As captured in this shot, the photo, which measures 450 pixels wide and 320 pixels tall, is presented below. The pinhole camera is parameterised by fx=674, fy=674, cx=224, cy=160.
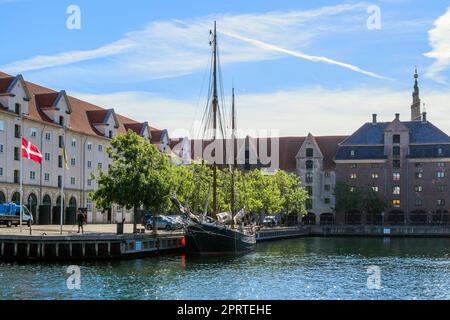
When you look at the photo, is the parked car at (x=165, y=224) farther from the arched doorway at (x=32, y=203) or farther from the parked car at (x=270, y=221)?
the parked car at (x=270, y=221)

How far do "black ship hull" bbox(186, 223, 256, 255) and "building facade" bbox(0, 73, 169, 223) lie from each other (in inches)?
700

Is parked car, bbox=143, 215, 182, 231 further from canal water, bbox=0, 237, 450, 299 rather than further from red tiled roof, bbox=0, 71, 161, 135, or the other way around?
red tiled roof, bbox=0, 71, 161, 135

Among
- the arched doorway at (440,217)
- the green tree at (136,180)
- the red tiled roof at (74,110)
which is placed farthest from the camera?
the arched doorway at (440,217)

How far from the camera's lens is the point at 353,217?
490ft

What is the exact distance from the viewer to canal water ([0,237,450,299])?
137 feet

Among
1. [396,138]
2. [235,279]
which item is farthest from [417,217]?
[235,279]

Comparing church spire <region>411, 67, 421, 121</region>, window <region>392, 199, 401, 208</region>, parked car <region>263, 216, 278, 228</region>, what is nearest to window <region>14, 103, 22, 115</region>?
parked car <region>263, 216, 278, 228</region>

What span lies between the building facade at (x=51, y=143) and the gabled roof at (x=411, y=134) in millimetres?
56956

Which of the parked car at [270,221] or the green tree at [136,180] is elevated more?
the green tree at [136,180]

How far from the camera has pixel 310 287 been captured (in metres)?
46.0

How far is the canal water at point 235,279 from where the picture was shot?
41.6m

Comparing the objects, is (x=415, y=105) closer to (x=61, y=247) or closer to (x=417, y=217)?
(x=417, y=217)

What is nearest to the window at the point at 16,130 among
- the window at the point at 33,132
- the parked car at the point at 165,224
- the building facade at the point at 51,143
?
the building facade at the point at 51,143
